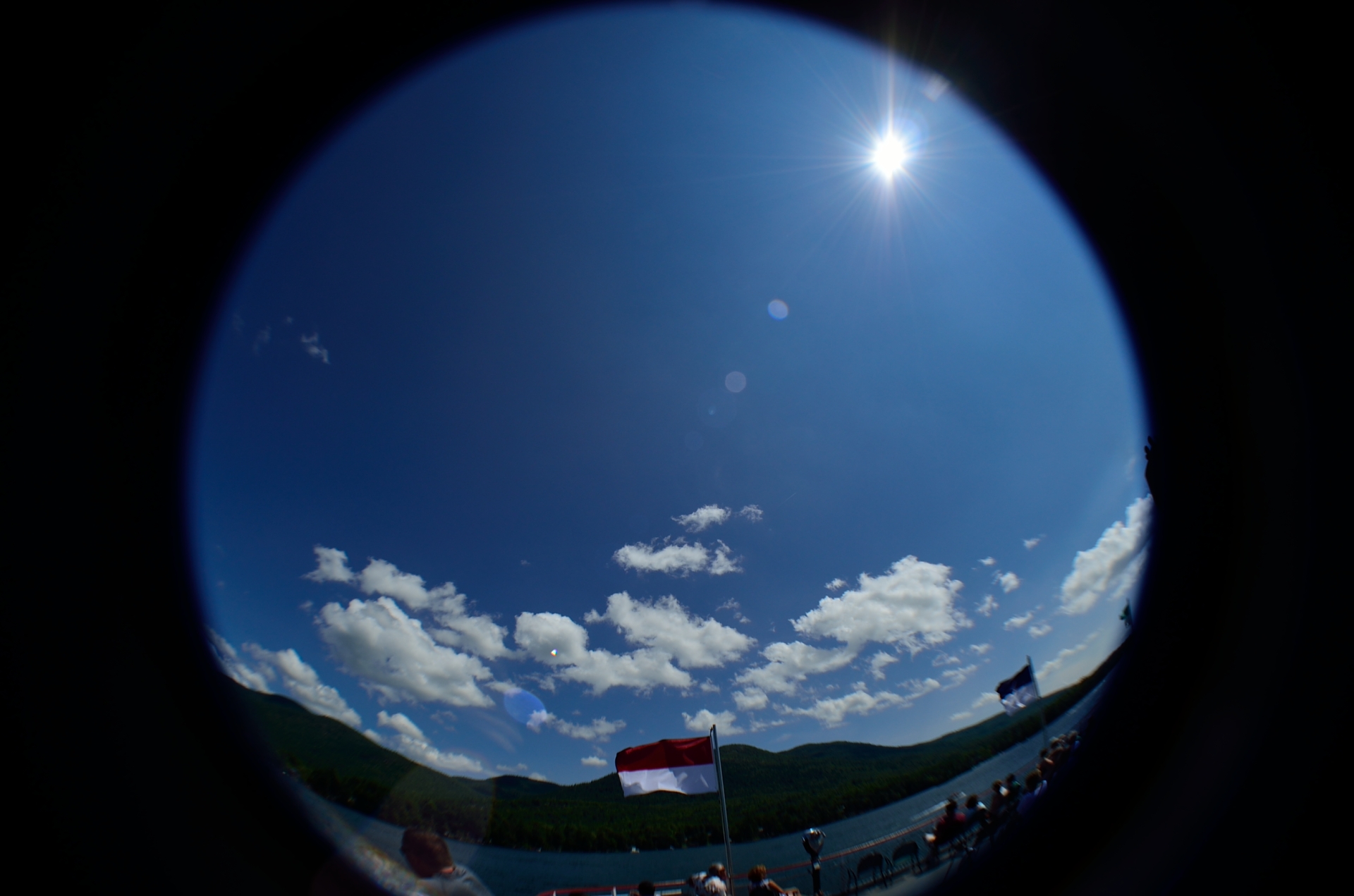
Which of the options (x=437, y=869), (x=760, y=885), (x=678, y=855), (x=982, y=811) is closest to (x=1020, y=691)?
(x=982, y=811)

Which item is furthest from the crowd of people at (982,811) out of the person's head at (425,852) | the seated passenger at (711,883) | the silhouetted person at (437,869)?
the person's head at (425,852)

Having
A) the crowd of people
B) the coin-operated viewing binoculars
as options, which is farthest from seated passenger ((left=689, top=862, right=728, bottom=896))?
the crowd of people

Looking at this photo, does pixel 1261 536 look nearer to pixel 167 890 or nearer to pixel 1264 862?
pixel 1264 862

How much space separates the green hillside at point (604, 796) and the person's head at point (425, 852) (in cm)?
6100

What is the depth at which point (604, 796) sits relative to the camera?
291 ft

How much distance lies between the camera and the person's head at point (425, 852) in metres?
2.48

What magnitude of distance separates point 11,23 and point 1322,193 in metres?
4.12

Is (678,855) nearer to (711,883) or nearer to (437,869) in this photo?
(711,883)

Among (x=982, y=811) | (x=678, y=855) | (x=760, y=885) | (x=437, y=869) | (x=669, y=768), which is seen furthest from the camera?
(x=678, y=855)

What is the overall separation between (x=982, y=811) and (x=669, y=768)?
4009mm

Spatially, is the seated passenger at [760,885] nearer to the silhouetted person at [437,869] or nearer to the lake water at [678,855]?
the silhouetted person at [437,869]

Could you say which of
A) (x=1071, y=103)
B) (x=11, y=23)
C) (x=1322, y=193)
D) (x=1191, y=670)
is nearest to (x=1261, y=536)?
(x=1191, y=670)

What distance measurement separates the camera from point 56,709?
162cm

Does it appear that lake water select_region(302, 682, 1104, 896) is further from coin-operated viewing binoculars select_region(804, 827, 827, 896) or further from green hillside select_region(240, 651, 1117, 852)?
coin-operated viewing binoculars select_region(804, 827, 827, 896)
